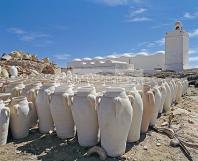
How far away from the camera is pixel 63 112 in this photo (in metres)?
4.50

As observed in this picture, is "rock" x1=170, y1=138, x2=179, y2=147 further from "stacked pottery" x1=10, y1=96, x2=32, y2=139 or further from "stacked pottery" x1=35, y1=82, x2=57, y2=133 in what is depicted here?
"stacked pottery" x1=10, y1=96, x2=32, y2=139

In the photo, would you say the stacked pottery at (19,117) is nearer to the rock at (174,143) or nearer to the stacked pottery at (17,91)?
the stacked pottery at (17,91)

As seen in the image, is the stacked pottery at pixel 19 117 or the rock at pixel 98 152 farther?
the stacked pottery at pixel 19 117

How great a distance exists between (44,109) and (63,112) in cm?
50

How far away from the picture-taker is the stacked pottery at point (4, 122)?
14.5 feet

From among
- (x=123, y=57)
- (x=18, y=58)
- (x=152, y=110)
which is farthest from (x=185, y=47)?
(x=152, y=110)

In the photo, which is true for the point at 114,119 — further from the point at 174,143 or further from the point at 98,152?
the point at 174,143

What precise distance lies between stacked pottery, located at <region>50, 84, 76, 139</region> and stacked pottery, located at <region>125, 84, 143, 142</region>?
0.85 metres

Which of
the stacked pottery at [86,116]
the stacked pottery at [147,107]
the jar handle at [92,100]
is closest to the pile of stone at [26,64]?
the stacked pottery at [147,107]

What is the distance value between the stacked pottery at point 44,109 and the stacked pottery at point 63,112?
1.01ft

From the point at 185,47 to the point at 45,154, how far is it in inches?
1199

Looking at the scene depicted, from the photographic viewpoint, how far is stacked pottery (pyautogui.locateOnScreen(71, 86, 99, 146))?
164 inches

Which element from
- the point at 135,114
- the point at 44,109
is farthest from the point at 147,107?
the point at 44,109

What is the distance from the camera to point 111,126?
393 centimetres
